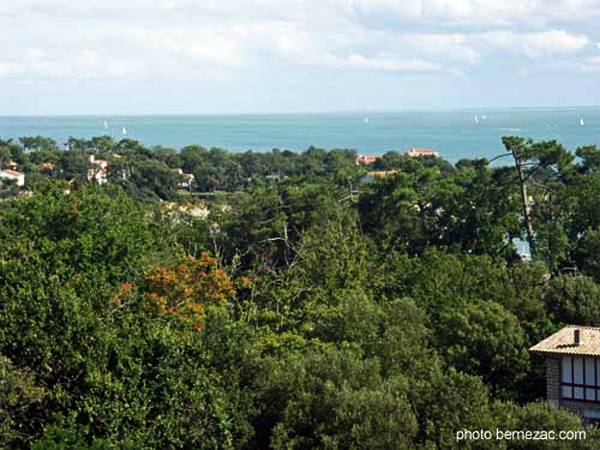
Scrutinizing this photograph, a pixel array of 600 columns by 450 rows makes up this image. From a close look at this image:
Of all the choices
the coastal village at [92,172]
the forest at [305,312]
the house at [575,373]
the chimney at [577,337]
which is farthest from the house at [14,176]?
the chimney at [577,337]

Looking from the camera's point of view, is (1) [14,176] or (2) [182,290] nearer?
(2) [182,290]

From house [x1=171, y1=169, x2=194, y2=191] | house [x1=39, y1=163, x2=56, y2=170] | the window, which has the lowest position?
the window

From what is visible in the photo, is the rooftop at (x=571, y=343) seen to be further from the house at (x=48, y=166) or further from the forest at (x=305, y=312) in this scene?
the house at (x=48, y=166)

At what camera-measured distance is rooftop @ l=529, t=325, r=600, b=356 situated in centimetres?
1828

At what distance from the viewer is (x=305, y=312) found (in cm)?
2208

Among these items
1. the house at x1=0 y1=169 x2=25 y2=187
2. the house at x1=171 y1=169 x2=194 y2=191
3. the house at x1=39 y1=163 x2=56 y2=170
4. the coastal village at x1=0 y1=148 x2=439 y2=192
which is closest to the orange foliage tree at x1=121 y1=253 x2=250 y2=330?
the coastal village at x1=0 y1=148 x2=439 y2=192

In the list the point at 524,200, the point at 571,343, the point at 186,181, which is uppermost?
the point at 524,200

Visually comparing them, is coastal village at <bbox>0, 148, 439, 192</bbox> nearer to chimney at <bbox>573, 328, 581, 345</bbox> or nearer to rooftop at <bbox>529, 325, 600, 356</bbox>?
rooftop at <bbox>529, 325, 600, 356</bbox>

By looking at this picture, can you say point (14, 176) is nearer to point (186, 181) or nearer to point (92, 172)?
point (92, 172)

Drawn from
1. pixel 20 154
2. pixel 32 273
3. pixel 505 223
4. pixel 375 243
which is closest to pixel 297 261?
pixel 375 243

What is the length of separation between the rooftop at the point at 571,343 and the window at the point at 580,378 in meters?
0.20

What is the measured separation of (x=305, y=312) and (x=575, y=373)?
21.5 feet

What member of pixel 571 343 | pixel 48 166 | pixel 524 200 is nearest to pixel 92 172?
pixel 48 166

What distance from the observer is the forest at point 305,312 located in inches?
539
